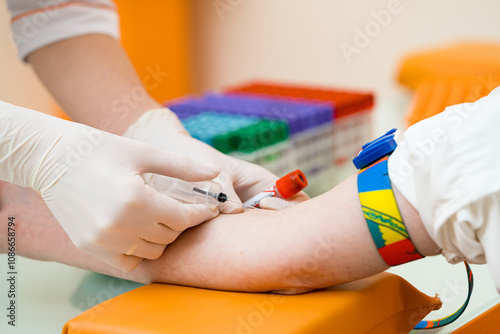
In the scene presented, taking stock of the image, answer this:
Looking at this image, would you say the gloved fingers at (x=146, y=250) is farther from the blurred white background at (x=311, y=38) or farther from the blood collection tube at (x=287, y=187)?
the blurred white background at (x=311, y=38)

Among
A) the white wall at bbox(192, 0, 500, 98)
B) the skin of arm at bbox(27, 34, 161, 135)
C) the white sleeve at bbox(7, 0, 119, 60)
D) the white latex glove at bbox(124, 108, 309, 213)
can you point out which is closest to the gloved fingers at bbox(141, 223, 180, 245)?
the white latex glove at bbox(124, 108, 309, 213)

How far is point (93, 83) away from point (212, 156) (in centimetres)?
35

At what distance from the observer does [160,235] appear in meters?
0.84

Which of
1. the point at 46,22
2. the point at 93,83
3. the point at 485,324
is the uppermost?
the point at 46,22

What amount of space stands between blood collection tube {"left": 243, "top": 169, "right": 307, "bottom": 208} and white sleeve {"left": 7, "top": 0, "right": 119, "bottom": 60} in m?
0.61

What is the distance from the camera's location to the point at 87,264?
38.2 inches

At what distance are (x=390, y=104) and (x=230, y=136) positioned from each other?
0.93 meters

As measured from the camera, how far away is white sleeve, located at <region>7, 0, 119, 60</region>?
4.15 feet

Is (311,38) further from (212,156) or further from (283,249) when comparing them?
(283,249)

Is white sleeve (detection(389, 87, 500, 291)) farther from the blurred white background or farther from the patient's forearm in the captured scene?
the blurred white background

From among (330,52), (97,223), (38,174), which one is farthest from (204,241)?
(330,52)

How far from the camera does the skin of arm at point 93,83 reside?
1.21m

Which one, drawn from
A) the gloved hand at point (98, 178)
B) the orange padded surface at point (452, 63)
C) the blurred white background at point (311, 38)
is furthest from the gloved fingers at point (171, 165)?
the blurred white background at point (311, 38)

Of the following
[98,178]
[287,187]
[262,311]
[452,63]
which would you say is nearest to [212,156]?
[287,187]
